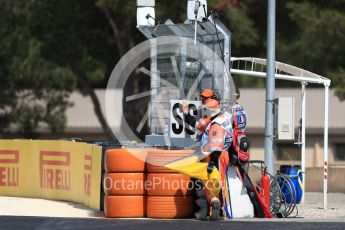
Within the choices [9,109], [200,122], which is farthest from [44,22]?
[200,122]

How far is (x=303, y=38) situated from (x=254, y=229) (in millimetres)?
26048

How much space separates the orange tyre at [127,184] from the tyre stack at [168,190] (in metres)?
0.19

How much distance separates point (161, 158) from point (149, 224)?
65.4 inches

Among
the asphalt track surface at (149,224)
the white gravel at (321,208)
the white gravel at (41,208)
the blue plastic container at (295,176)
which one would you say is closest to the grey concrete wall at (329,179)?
the white gravel at (321,208)

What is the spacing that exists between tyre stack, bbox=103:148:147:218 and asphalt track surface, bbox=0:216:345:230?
824 millimetres

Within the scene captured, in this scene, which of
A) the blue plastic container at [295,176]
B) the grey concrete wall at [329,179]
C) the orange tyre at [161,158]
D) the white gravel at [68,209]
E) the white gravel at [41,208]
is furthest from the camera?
the grey concrete wall at [329,179]

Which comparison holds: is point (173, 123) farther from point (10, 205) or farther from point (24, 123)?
point (24, 123)

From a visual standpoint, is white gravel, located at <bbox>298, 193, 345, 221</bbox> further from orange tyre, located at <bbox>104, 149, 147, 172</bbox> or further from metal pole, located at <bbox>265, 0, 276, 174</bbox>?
orange tyre, located at <bbox>104, 149, 147, 172</bbox>

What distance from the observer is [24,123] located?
42031 millimetres

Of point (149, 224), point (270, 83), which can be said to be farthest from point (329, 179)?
point (149, 224)

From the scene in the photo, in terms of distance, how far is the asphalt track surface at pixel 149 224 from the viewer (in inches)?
486

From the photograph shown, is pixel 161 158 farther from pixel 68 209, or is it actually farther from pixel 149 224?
pixel 68 209

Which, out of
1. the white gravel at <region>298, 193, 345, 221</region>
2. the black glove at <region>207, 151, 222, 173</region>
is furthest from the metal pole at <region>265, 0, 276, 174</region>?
the black glove at <region>207, 151, 222, 173</region>

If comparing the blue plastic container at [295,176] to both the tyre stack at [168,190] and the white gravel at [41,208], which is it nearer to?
the tyre stack at [168,190]
